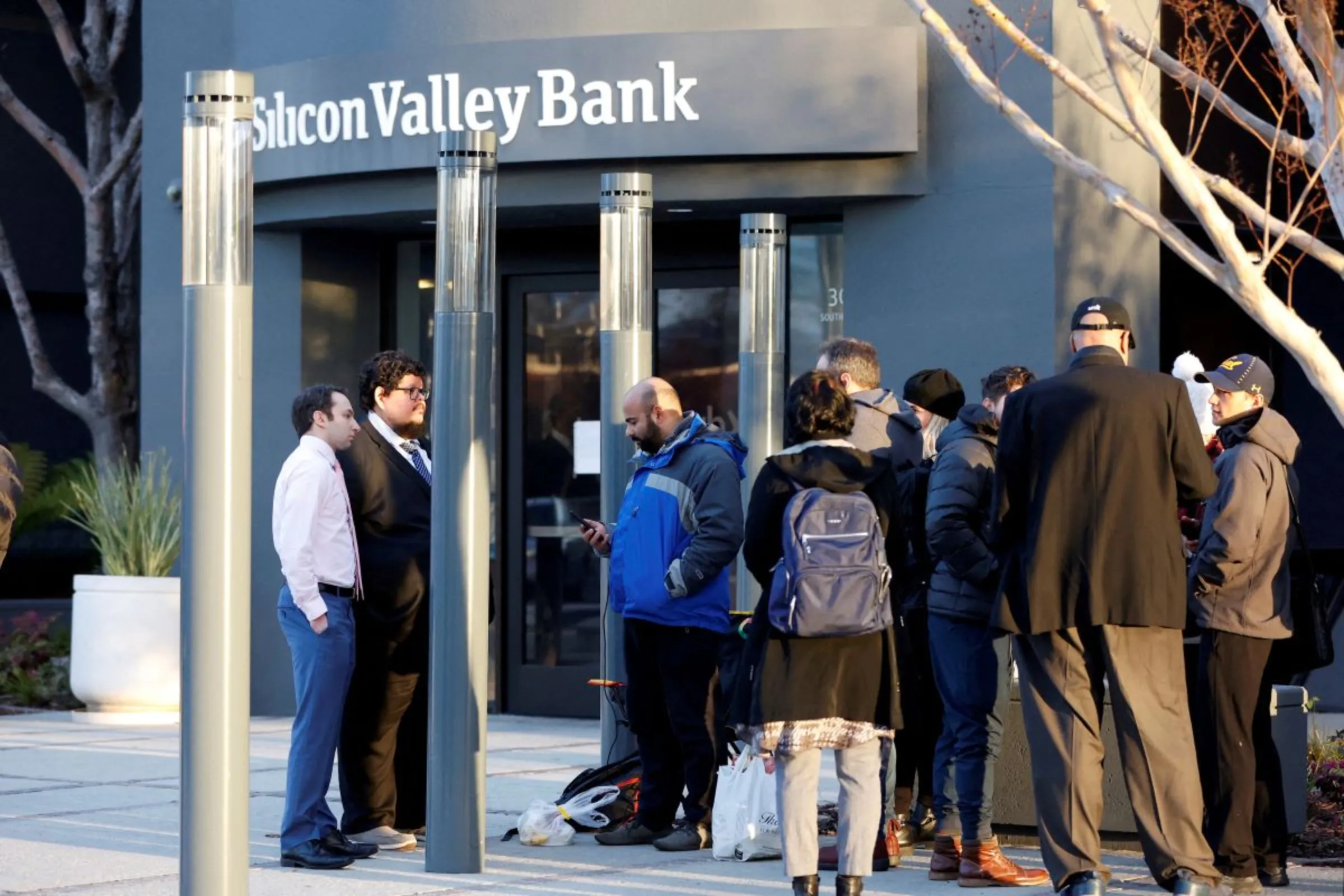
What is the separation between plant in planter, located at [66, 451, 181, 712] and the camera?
14.0 metres

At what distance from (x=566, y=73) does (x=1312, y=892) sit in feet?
22.5

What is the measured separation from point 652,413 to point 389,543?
1250mm

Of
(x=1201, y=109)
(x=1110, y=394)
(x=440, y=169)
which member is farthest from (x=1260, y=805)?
(x=1201, y=109)

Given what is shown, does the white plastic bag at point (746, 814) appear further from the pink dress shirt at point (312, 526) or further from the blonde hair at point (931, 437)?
the pink dress shirt at point (312, 526)

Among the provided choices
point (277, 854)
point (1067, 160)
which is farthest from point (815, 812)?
point (1067, 160)

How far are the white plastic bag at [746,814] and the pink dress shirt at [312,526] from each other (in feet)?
5.71

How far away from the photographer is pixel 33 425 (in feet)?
62.2

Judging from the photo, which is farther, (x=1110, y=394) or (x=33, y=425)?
(x=33, y=425)

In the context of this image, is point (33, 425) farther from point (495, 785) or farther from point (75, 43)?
point (495, 785)

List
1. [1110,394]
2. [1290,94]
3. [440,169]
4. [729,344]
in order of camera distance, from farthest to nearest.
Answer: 1. [729,344]
2. [1290,94]
3. [440,169]
4. [1110,394]

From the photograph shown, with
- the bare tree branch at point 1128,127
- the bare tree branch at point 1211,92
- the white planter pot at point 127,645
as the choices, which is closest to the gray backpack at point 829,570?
the bare tree branch at point 1128,127

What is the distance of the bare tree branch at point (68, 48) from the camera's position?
16861 millimetres

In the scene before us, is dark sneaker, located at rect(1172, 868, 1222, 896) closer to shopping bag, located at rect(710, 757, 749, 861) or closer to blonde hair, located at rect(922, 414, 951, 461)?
shopping bag, located at rect(710, 757, 749, 861)

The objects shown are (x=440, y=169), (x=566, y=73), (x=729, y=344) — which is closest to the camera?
(x=440, y=169)
